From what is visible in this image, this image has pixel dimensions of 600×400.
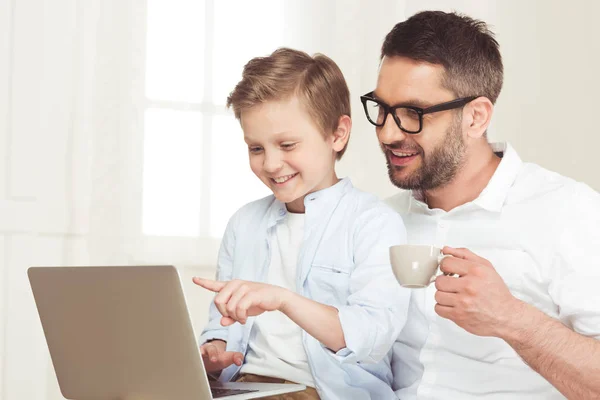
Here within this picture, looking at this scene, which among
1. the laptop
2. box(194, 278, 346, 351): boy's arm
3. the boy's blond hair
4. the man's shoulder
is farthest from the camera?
the man's shoulder

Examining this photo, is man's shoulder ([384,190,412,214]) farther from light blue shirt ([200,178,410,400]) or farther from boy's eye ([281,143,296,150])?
boy's eye ([281,143,296,150])

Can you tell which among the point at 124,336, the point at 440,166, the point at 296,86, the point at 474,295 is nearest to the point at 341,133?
the point at 296,86

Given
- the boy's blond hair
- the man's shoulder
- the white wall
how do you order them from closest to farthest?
1. the boy's blond hair
2. the man's shoulder
3. the white wall

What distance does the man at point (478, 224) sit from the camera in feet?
5.78

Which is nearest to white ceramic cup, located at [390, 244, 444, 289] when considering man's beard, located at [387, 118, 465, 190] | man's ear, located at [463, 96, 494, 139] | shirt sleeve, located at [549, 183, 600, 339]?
shirt sleeve, located at [549, 183, 600, 339]

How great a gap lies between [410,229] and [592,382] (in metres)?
0.62

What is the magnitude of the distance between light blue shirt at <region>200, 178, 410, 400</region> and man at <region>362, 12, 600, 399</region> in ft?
0.38

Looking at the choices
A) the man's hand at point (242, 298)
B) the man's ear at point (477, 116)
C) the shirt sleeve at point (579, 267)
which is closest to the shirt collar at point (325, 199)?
the man's ear at point (477, 116)

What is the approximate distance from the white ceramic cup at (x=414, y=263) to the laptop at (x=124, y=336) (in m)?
0.33

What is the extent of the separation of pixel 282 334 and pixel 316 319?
0.31 m

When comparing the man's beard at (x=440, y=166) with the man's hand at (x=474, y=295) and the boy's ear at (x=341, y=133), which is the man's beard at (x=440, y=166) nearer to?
the boy's ear at (x=341, y=133)

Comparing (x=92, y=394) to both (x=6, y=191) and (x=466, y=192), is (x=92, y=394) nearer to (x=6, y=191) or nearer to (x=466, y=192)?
(x=466, y=192)

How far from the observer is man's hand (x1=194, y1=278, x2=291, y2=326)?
164 centimetres

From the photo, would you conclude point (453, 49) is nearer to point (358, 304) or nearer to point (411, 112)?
point (411, 112)
